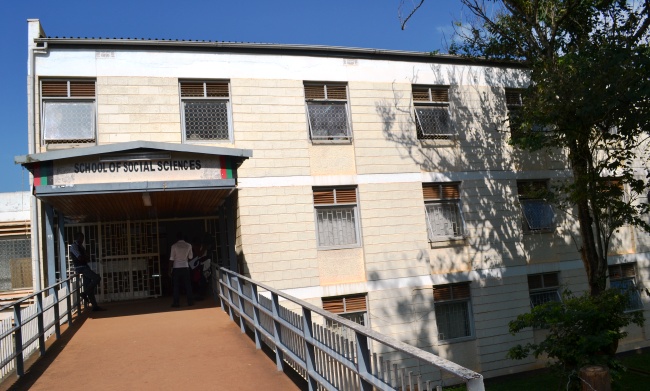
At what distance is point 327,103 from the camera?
15195 mm

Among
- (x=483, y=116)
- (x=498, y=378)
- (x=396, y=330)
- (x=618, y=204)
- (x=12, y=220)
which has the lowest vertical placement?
(x=498, y=378)

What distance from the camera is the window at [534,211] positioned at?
1697 cm

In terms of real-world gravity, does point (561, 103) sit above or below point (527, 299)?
above

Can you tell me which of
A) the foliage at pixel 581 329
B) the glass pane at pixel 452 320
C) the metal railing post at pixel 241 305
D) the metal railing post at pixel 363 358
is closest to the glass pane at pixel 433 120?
the glass pane at pixel 452 320

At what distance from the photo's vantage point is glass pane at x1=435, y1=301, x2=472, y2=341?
1561cm

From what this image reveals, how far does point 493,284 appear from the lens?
16234mm

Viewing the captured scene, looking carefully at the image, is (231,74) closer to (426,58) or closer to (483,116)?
(426,58)

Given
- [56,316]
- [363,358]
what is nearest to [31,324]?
[56,316]

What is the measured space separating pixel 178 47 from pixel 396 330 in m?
8.30

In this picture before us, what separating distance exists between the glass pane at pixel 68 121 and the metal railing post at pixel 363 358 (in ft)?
32.8

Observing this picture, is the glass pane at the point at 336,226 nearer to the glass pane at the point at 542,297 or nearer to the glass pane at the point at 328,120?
the glass pane at the point at 328,120

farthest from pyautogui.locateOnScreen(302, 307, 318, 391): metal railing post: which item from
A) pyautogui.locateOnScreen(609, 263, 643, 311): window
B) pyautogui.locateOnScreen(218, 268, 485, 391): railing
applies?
pyautogui.locateOnScreen(609, 263, 643, 311): window

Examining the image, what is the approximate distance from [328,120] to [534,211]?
21.2ft

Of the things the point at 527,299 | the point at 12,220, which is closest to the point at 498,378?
the point at 527,299
